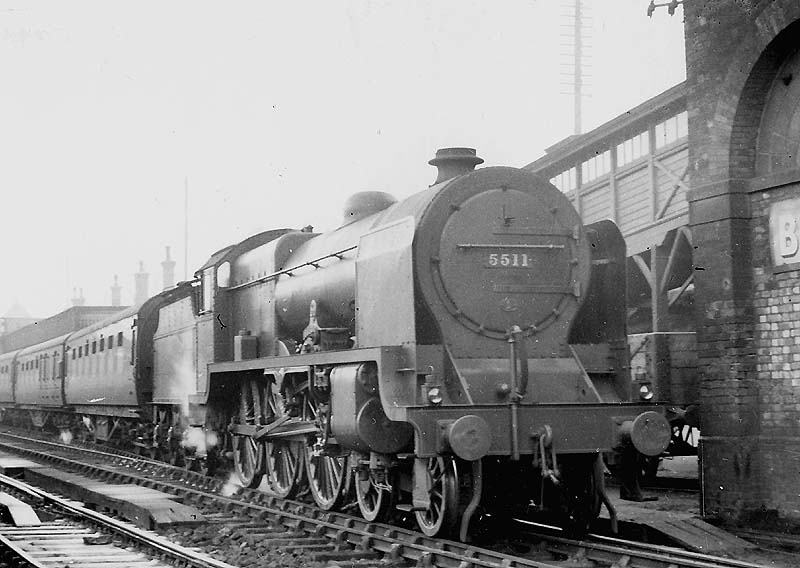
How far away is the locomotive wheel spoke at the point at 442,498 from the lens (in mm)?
7824

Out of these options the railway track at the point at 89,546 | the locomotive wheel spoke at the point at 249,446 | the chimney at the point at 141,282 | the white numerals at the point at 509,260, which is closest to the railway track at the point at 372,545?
the railway track at the point at 89,546

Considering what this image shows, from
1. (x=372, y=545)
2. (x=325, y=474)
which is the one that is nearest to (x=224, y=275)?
(x=325, y=474)

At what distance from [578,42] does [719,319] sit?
3152 centimetres

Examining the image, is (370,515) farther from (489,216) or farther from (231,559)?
(489,216)

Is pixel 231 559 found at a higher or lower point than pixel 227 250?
lower

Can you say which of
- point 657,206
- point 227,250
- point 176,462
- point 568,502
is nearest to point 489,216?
point 568,502

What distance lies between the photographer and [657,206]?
15.2 metres

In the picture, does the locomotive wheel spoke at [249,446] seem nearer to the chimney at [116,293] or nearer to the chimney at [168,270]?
the chimney at [168,270]

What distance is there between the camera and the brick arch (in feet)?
31.6

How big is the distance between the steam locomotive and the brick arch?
1.88 metres

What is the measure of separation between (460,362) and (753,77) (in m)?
4.39

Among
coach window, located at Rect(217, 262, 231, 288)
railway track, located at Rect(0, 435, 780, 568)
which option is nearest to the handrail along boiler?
railway track, located at Rect(0, 435, 780, 568)

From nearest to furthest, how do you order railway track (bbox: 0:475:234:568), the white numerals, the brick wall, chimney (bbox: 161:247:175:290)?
railway track (bbox: 0:475:234:568), the white numerals, the brick wall, chimney (bbox: 161:247:175:290)

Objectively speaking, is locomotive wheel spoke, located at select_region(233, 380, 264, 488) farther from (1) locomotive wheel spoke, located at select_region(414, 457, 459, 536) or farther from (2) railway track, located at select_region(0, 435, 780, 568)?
(1) locomotive wheel spoke, located at select_region(414, 457, 459, 536)
